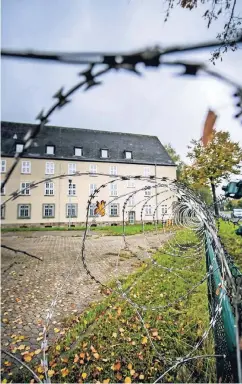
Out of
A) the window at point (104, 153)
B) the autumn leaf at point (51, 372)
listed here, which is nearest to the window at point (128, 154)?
the window at point (104, 153)

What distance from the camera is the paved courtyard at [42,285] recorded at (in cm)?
251

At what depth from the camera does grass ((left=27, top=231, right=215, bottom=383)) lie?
1905 mm

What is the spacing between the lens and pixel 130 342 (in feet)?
7.70

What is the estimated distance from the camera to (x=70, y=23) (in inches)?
47.0

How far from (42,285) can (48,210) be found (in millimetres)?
2811

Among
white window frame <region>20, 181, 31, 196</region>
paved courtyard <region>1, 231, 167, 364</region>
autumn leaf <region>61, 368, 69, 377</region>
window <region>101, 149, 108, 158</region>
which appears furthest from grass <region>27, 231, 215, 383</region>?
window <region>101, 149, 108, 158</region>

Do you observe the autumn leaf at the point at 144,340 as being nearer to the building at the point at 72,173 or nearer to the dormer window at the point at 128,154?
the building at the point at 72,173

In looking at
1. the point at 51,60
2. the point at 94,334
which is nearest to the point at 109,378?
the point at 94,334

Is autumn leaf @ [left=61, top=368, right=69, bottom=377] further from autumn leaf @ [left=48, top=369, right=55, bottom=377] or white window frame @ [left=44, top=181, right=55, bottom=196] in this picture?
white window frame @ [left=44, top=181, right=55, bottom=196]

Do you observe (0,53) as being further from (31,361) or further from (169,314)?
(169,314)

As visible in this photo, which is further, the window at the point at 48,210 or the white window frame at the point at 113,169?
the white window frame at the point at 113,169

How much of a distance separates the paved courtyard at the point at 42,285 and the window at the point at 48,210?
0.29 m

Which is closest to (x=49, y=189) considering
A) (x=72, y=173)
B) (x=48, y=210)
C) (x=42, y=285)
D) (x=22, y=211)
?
(x=48, y=210)

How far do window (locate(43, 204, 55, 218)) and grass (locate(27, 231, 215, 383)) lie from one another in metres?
0.98
